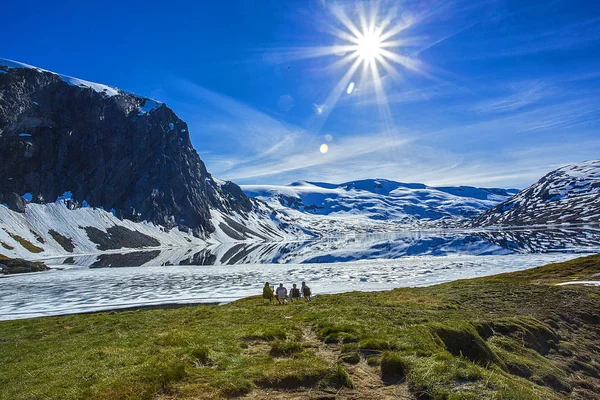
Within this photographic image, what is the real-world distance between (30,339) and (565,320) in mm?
33771

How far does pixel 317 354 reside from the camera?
13047 mm

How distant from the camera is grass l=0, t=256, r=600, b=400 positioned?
977 centimetres

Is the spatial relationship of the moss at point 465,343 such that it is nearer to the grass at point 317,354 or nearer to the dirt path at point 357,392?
the grass at point 317,354

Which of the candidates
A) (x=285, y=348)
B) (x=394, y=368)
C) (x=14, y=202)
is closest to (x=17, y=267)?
(x=14, y=202)

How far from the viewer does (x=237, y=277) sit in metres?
71.2

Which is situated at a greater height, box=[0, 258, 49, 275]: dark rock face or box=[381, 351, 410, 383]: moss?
box=[0, 258, 49, 275]: dark rock face

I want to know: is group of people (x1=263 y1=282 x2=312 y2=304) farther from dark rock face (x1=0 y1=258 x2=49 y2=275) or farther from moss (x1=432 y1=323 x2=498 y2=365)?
dark rock face (x1=0 y1=258 x2=49 y2=275)

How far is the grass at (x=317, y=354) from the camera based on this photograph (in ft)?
32.1

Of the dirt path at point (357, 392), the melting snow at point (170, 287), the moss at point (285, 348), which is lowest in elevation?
the melting snow at point (170, 287)

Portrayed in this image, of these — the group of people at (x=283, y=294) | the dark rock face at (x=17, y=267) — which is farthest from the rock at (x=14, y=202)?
the group of people at (x=283, y=294)

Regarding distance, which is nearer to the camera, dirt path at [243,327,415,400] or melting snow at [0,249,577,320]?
dirt path at [243,327,415,400]

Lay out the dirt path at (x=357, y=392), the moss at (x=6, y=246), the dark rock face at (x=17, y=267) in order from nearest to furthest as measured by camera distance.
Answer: the dirt path at (x=357, y=392) < the dark rock face at (x=17, y=267) < the moss at (x=6, y=246)

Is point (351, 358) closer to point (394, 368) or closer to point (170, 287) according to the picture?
point (394, 368)

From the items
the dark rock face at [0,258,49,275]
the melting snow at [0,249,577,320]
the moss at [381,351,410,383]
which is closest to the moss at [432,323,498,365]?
the moss at [381,351,410,383]
